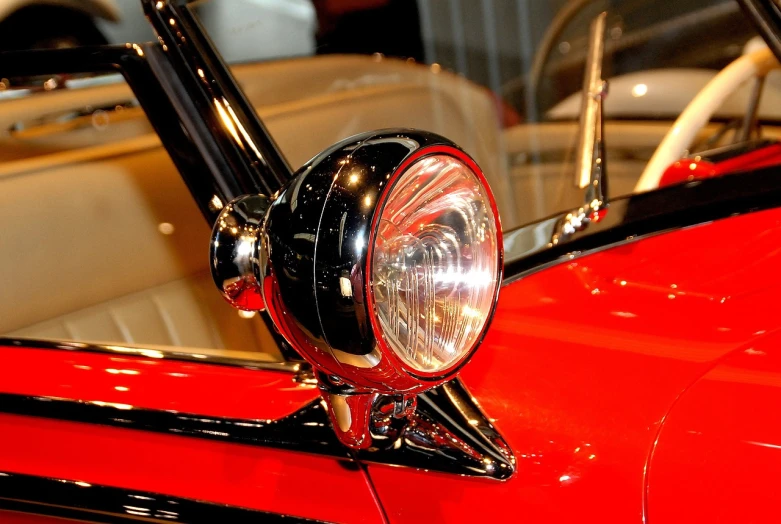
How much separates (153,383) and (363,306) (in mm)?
412

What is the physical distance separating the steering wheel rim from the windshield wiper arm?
16cm

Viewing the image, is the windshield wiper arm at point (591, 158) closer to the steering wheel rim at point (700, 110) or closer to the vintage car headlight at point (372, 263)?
the steering wheel rim at point (700, 110)

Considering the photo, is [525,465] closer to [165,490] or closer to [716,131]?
[165,490]

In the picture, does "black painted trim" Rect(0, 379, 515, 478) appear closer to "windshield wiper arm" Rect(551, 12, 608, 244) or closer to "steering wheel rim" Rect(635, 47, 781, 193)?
"windshield wiper arm" Rect(551, 12, 608, 244)

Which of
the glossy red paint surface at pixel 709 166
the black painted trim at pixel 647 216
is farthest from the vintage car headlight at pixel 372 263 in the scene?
the glossy red paint surface at pixel 709 166

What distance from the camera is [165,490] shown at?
2.69 ft

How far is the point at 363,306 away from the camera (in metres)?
0.57

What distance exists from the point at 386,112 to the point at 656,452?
986 millimetres

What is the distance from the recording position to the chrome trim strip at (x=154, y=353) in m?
0.85

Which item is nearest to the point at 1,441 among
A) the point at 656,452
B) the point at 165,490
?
the point at 165,490

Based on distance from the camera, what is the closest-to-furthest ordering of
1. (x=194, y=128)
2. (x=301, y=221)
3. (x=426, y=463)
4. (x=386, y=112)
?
(x=301, y=221) < (x=426, y=463) < (x=194, y=128) < (x=386, y=112)

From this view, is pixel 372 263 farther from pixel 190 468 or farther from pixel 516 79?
pixel 516 79

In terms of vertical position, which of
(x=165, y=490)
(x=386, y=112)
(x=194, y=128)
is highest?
(x=386, y=112)

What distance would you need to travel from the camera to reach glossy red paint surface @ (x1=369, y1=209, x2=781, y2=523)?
2.16 feet
